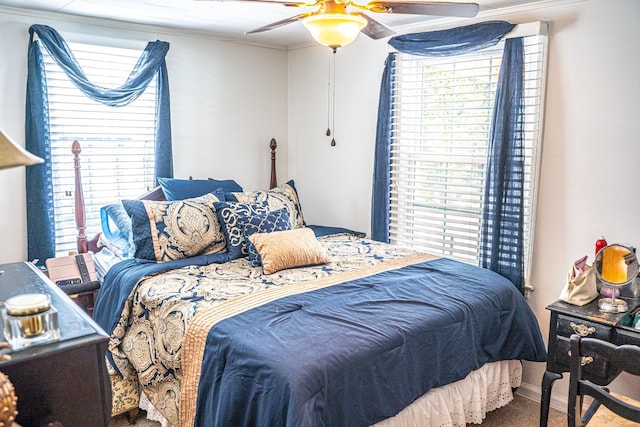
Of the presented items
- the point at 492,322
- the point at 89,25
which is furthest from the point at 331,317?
the point at 89,25

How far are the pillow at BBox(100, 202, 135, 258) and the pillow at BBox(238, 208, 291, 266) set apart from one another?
662 mm

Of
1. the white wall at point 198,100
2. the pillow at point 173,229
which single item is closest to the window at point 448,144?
the white wall at point 198,100

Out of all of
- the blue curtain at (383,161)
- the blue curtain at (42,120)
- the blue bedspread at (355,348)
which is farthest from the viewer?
the blue curtain at (383,161)

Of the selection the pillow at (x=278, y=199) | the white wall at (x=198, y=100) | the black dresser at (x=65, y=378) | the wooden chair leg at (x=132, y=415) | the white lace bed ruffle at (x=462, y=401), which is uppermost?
the white wall at (x=198, y=100)

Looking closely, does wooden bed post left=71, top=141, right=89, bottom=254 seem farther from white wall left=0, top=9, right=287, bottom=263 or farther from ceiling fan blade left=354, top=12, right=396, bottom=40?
ceiling fan blade left=354, top=12, right=396, bottom=40

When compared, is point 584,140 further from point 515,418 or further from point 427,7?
point 515,418

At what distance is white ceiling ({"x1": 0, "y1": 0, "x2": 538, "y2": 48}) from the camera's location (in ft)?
9.64

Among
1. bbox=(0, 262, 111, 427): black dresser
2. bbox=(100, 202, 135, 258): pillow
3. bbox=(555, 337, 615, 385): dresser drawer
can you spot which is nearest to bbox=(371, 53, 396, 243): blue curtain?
bbox=(555, 337, 615, 385): dresser drawer

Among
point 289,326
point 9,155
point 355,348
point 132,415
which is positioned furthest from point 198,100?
point 9,155

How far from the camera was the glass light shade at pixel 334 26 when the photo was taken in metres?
1.92

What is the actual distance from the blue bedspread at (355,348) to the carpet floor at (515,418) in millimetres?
404

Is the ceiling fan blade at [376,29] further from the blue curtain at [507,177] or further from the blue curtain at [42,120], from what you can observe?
the blue curtain at [42,120]

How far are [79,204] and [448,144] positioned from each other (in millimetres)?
2451

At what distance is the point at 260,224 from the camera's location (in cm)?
315
